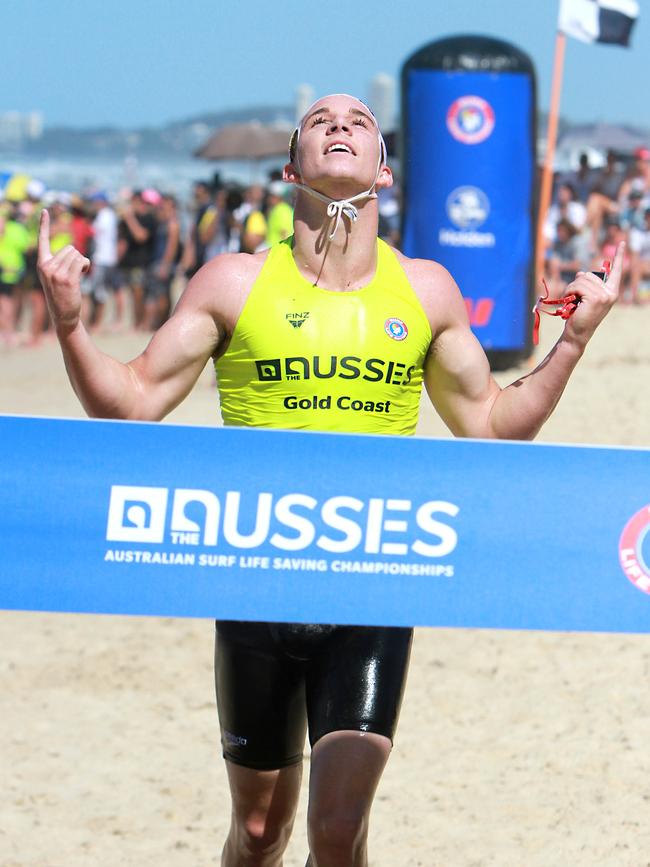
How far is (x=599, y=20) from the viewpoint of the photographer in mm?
13617

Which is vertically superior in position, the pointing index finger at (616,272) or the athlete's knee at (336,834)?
the pointing index finger at (616,272)

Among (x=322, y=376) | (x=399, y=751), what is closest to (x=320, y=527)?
(x=322, y=376)

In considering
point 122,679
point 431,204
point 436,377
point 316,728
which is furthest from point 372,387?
point 431,204

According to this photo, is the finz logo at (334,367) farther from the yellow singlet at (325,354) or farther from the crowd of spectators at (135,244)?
the crowd of spectators at (135,244)

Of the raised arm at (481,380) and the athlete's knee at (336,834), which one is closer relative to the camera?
the athlete's knee at (336,834)

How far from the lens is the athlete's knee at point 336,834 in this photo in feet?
9.70

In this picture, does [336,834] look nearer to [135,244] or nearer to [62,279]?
[62,279]

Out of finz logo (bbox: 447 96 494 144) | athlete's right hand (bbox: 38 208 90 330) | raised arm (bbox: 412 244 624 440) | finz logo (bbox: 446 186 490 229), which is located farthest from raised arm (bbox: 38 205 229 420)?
finz logo (bbox: 446 186 490 229)

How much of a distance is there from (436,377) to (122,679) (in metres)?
2.99

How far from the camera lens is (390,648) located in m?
3.15

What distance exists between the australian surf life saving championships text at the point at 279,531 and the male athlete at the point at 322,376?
47 cm

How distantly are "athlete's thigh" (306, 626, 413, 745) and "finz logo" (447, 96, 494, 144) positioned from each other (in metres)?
9.39

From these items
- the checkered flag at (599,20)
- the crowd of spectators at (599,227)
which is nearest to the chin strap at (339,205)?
the checkered flag at (599,20)

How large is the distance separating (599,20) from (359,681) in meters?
11.8
